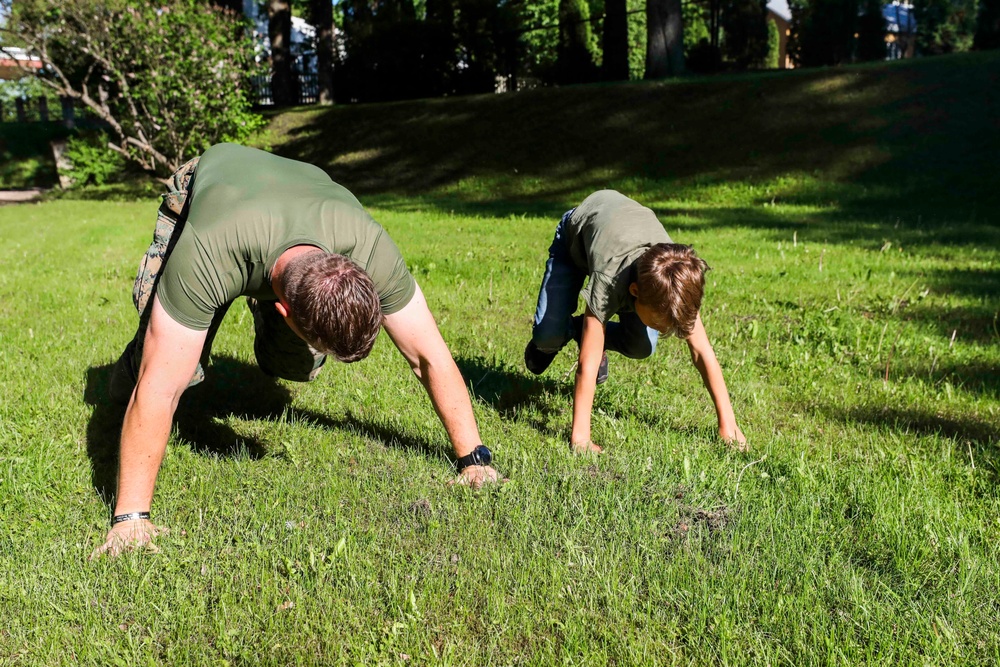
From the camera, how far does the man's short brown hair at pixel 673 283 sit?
3.47 m

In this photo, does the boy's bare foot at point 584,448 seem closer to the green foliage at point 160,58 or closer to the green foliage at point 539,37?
the green foliage at point 160,58

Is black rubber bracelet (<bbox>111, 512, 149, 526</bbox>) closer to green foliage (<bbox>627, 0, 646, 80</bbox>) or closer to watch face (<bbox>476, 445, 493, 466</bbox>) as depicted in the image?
watch face (<bbox>476, 445, 493, 466</bbox>)

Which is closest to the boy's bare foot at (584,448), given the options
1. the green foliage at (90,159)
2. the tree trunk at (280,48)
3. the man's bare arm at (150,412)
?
the man's bare arm at (150,412)

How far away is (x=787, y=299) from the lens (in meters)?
6.82

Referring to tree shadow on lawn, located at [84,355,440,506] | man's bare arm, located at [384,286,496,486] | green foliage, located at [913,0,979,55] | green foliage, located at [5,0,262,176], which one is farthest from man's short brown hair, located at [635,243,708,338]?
green foliage, located at [913,0,979,55]

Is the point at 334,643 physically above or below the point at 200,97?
below

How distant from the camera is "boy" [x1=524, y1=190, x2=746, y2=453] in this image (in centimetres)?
353

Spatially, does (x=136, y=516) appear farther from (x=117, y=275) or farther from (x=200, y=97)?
(x=200, y=97)

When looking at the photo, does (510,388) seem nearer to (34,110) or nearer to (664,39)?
(664,39)

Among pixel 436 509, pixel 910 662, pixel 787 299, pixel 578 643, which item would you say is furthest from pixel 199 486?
pixel 787 299

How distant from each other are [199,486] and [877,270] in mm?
6242

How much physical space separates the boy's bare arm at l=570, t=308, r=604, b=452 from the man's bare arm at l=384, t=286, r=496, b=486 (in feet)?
1.61

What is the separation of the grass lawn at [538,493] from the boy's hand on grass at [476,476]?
0.09 metres

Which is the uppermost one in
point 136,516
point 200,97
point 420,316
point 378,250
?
point 200,97
